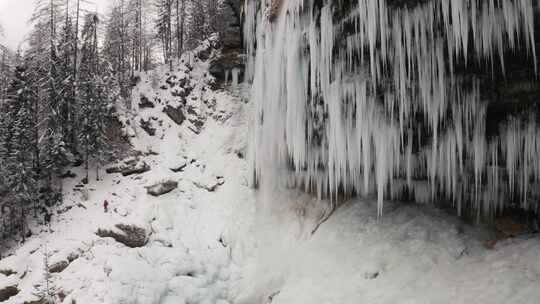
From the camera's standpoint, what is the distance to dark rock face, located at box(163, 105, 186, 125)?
20.3 meters

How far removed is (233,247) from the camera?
516 inches

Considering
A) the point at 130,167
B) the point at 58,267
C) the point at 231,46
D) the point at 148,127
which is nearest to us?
the point at 58,267

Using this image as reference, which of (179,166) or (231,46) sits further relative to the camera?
(231,46)

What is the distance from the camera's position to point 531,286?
5387mm

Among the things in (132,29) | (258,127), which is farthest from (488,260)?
(132,29)

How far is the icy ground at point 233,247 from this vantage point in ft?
22.1

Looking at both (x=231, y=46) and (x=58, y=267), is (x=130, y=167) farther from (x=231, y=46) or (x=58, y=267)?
(x=231, y=46)

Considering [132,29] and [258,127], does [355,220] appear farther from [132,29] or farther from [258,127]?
[132,29]

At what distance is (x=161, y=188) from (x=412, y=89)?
40.8ft

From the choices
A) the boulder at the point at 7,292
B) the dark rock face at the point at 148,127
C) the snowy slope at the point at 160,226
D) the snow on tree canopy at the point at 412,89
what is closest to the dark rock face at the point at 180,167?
the snowy slope at the point at 160,226

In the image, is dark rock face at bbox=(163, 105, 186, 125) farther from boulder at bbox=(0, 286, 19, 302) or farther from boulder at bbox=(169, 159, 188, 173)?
boulder at bbox=(0, 286, 19, 302)

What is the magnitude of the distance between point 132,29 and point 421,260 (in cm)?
3440

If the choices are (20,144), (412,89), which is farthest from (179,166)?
(412,89)

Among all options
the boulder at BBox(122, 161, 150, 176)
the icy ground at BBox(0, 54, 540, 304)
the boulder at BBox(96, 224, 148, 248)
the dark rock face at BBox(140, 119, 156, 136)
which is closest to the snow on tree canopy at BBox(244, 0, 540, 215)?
the icy ground at BBox(0, 54, 540, 304)
